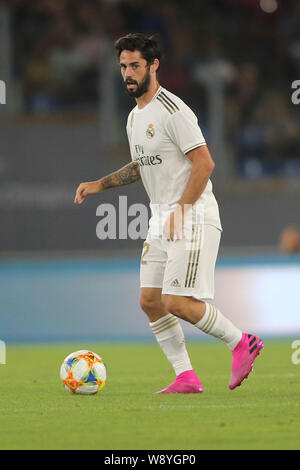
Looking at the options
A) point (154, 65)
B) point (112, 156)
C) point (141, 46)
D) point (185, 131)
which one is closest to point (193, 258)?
point (185, 131)

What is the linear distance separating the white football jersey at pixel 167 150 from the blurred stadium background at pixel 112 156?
16.3ft

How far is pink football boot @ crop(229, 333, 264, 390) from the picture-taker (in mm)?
6395

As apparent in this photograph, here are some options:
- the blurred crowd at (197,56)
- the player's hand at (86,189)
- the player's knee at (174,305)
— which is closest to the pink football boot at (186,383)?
the player's knee at (174,305)

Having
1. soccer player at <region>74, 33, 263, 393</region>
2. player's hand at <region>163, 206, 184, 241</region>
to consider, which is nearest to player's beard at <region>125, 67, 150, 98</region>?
soccer player at <region>74, 33, 263, 393</region>

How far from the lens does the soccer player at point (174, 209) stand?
6.24 metres

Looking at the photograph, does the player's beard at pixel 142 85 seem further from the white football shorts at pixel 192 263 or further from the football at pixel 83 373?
the football at pixel 83 373

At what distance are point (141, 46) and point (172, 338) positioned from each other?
6.12 feet

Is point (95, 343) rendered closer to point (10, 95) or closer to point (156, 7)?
point (10, 95)

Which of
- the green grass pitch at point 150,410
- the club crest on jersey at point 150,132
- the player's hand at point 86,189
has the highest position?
the club crest on jersey at point 150,132

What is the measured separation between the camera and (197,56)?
15.0 meters

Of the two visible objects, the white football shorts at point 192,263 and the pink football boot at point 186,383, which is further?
the pink football boot at point 186,383

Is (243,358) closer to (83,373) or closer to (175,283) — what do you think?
(175,283)

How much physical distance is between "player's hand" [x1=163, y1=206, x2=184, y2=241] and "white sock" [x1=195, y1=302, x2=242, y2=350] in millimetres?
530
